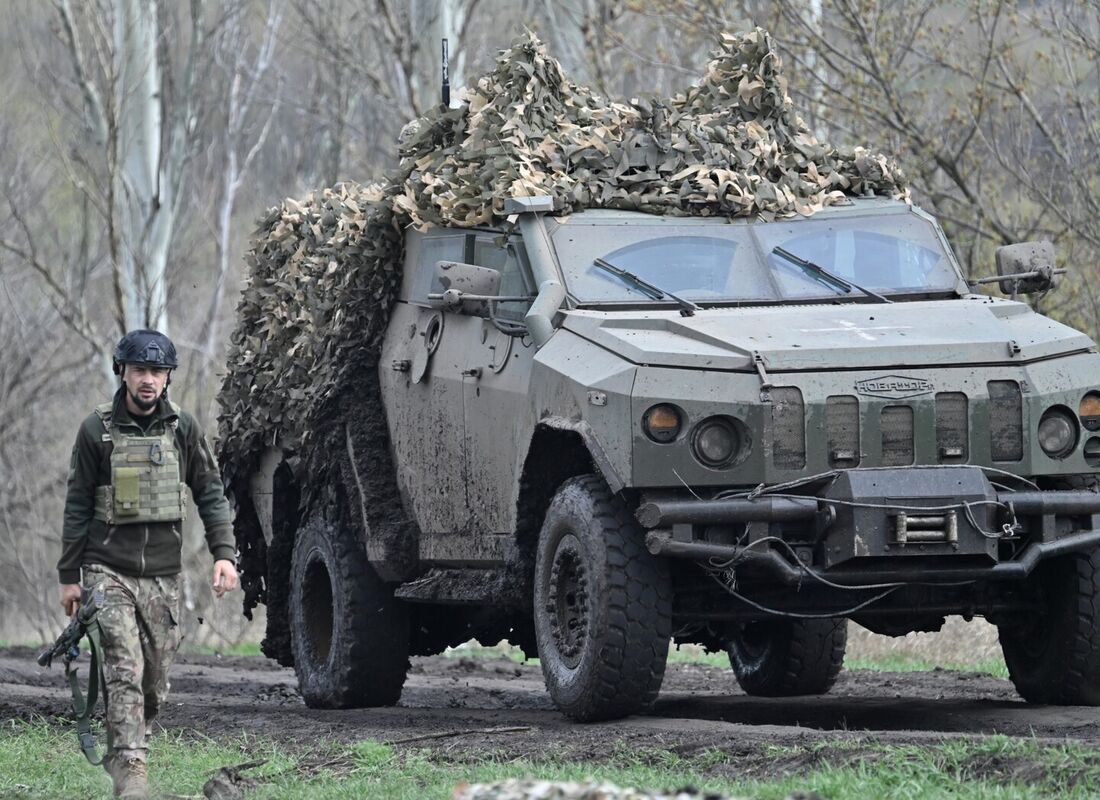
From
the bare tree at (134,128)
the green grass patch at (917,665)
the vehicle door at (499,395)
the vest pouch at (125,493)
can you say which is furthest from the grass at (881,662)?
the bare tree at (134,128)

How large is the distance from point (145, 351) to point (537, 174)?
10.0ft

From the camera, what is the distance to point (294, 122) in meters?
35.9

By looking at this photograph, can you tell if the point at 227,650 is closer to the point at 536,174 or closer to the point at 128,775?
the point at 536,174

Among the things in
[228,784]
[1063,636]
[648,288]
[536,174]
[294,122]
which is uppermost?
[294,122]

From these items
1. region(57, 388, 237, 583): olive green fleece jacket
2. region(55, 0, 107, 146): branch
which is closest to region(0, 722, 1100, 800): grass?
region(57, 388, 237, 583): olive green fleece jacket

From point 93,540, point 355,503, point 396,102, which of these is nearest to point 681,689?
point 355,503

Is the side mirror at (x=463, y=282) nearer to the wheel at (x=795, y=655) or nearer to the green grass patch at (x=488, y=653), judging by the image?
the wheel at (x=795, y=655)

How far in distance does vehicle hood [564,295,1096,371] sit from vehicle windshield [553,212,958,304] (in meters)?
0.32

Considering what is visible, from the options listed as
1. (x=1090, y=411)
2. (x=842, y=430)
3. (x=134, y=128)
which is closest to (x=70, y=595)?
(x=842, y=430)

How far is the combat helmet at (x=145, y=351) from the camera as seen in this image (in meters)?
8.66

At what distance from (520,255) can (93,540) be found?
9.59ft

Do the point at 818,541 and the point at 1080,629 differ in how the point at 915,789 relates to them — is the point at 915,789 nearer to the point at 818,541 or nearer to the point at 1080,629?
the point at 818,541

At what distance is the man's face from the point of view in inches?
344

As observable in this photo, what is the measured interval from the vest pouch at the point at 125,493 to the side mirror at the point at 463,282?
223 cm
